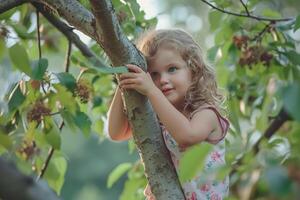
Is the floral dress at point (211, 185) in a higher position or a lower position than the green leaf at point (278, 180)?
lower

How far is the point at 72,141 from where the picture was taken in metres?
14.8

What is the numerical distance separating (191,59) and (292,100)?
1076 millimetres

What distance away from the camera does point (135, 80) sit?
1190 mm

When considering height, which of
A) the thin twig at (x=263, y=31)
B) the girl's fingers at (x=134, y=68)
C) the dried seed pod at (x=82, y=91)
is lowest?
the dried seed pod at (x=82, y=91)

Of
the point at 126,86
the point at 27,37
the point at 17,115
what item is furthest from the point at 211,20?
the point at 126,86

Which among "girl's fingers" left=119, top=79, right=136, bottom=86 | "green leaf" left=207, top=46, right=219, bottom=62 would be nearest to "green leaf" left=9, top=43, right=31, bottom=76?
"girl's fingers" left=119, top=79, right=136, bottom=86

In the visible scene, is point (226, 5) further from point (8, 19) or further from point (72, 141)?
point (72, 141)

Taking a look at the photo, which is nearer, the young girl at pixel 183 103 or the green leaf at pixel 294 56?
the young girl at pixel 183 103

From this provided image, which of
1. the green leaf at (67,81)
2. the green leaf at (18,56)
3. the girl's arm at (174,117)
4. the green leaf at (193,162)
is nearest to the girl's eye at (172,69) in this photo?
the girl's arm at (174,117)

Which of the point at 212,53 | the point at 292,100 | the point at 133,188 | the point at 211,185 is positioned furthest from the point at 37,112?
the point at 292,100

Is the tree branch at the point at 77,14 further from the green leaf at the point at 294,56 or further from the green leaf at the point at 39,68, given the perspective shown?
the green leaf at the point at 294,56

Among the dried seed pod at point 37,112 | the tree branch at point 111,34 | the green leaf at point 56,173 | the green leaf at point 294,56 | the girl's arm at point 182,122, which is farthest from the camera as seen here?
the green leaf at point 294,56

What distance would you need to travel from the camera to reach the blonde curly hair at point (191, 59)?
1597 mm

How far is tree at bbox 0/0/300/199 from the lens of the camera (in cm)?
76
